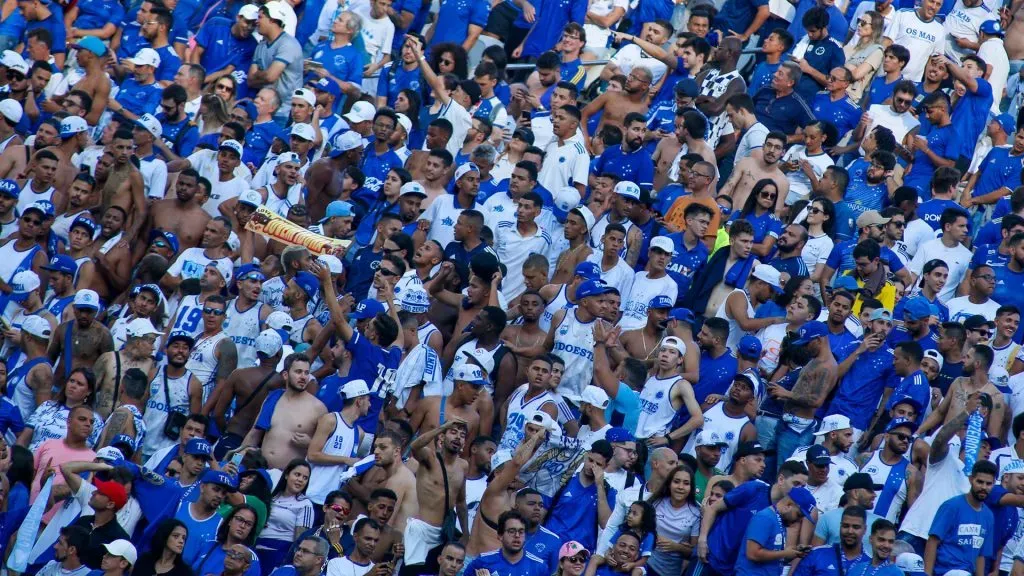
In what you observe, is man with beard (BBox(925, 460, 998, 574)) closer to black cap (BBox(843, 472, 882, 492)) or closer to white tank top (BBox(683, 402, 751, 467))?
black cap (BBox(843, 472, 882, 492))

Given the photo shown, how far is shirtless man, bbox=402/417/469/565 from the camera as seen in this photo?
581 inches

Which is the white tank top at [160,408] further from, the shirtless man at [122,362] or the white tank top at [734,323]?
the white tank top at [734,323]

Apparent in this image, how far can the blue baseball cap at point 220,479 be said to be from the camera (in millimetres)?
14820

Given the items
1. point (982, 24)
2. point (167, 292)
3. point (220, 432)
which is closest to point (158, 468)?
point (220, 432)

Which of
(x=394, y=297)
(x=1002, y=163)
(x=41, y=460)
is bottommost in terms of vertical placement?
(x=41, y=460)

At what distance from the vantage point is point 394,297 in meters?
16.5

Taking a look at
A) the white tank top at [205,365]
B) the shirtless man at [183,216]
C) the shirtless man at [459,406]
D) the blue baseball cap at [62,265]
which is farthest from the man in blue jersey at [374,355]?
the blue baseball cap at [62,265]

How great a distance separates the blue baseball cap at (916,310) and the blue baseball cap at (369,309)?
13.6 ft

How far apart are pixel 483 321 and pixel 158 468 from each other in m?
2.71

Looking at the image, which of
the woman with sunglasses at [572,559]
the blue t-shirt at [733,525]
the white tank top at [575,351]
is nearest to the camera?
the woman with sunglasses at [572,559]

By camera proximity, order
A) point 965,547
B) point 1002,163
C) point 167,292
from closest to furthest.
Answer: point 965,547, point 167,292, point 1002,163

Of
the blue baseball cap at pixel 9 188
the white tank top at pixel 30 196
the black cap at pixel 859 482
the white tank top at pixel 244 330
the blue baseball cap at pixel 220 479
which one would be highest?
the black cap at pixel 859 482

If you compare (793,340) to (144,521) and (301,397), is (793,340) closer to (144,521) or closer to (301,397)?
(301,397)

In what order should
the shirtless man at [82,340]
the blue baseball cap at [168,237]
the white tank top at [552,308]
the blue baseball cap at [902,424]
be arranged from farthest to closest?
the blue baseball cap at [168,237]
the shirtless man at [82,340]
the white tank top at [552,308]
the blue baseball cap at [902,424]
